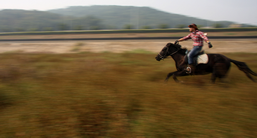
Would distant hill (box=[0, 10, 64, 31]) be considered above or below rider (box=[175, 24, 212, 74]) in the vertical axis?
above

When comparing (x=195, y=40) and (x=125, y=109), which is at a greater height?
(x=195, y=40)

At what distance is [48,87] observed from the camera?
7.07 m

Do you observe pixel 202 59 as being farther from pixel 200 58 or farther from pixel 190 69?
pixel 190 69

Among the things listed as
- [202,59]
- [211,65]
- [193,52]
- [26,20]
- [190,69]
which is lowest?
[190,69]

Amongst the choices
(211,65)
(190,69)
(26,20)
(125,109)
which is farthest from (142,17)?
(125,109)

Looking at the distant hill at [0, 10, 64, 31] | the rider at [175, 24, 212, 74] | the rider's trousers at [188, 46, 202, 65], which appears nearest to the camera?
the rider at [175, 24, 212, 74]

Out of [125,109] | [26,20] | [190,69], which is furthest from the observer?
[26,20]

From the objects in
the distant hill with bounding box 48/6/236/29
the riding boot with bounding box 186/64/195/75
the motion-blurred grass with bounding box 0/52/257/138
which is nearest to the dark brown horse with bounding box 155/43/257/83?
the riding boot with bounding box 186/64/195/75

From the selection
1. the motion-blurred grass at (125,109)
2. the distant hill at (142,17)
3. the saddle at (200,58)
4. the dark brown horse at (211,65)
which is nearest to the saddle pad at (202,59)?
the saddle at (200,58)

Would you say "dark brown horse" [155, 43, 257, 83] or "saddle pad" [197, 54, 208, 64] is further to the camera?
"saddle pad" [197, 54, 208, 64]

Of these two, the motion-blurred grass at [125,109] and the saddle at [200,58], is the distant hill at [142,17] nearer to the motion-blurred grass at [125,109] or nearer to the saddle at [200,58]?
the saddle at [200,58]

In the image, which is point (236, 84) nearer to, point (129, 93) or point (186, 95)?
point (186, 95)

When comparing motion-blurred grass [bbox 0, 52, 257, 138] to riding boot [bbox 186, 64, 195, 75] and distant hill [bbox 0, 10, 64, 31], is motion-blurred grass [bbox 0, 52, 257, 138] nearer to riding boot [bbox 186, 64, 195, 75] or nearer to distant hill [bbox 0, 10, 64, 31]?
riding boot [bbox 186, 64, 195, 75]

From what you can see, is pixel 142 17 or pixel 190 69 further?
pixel 142 17
